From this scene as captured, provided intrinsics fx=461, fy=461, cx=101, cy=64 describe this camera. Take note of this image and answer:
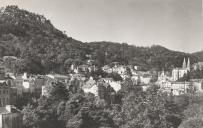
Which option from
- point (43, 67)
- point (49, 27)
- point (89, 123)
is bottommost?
point (89, 123)

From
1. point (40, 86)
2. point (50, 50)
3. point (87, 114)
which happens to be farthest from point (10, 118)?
point (50, 50)

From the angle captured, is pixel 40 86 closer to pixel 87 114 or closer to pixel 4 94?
pixel 4 94

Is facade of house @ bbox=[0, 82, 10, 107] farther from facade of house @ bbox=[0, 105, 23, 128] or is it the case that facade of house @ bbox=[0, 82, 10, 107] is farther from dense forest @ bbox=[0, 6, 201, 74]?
dense forest @ bbox=[0, 6, 201, 74]

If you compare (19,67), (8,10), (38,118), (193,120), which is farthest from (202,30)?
(8,10)

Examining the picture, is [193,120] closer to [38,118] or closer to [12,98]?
[38,118]

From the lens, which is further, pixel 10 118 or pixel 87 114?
pixel 87 114

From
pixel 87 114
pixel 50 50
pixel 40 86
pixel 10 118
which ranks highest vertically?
pixel 50 50

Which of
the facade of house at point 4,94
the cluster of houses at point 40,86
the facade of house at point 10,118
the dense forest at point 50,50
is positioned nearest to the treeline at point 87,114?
the facade of house at point 10,118

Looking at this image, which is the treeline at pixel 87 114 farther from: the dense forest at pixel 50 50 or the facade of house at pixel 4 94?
the dense forest at pixel 50 50
